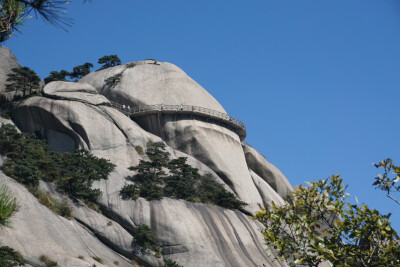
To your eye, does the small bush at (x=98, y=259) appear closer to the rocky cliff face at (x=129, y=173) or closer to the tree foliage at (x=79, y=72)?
the rocky cliff face at (x=129, y=173)

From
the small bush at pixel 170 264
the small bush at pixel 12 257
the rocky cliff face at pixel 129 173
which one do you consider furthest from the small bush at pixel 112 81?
the small bush at pixel 12 257

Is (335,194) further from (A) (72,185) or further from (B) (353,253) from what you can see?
(A) (72,185)

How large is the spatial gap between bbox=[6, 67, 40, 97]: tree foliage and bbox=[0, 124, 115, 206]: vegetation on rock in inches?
332

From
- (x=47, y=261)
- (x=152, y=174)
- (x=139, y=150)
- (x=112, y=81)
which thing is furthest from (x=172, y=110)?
(x=47, y=261)

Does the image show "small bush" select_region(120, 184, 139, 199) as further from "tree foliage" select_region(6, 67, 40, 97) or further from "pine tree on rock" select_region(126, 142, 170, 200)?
"tree foliage" select_region(6, 67, 40, 97)

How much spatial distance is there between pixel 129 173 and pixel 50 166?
6.69m

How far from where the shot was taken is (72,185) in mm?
39312

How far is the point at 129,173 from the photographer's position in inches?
1754

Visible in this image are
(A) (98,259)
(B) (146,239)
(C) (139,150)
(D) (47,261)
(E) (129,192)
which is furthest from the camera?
(C) (139,150)

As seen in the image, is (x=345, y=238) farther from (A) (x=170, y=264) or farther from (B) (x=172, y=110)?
(B) (x=172, y=110)

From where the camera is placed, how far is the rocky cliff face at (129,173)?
34156mm

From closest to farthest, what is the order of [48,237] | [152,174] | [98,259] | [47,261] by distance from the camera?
[47,261] < [48,237] < [98,259] < [152,174]

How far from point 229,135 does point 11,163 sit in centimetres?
2261

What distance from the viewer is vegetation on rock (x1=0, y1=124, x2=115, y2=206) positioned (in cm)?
3722
